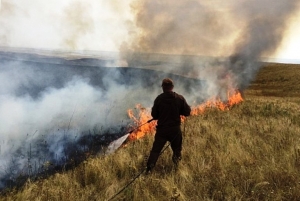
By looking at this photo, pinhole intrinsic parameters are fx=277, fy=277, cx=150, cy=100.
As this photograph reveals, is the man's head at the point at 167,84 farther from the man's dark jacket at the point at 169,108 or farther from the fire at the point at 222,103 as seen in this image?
the fire at the point at 222,103

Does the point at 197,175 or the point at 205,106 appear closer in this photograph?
the point at 197,175

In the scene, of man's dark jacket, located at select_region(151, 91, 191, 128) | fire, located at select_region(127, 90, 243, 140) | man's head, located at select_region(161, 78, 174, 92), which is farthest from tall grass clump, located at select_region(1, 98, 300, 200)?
fire, located at select_region(127, 90, 243, 140)

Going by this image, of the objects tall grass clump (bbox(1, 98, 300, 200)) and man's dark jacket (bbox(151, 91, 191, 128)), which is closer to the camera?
tall grass clump (bbox(1, 98, 300, 200))

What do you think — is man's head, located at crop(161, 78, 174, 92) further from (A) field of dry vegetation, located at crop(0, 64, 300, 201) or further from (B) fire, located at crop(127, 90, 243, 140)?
(B) fire, located at crop(127, 90, 243, 140)

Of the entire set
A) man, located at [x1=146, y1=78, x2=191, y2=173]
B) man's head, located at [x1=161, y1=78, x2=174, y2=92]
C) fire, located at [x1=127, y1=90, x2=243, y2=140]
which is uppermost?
man's head, located at [x1=161, y1=78, x2=174, y2=92]

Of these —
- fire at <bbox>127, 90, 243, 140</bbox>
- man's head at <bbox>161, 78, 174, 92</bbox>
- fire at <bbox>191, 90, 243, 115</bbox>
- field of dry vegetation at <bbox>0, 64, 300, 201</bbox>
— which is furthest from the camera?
fire at <bbox>191, 90, 243, 115</bbox>

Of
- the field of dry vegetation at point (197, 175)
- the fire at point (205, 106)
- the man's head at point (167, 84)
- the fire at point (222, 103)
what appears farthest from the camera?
the fire at point (222, 103)

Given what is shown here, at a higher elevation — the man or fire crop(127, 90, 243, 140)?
the man

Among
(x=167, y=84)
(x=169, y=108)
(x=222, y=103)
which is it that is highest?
(x=167, y=84)

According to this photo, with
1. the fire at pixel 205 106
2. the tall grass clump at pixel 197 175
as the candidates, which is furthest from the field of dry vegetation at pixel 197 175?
the fire at pixel 205 106

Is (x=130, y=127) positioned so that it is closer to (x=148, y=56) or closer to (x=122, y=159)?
(x=122, y=159)

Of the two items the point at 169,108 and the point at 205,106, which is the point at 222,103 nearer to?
the point at 205,106

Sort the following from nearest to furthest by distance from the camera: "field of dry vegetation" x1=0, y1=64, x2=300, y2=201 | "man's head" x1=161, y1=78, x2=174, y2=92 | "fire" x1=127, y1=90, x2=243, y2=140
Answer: "field of dry vegetation" x1=0, y1=64, x2=300, y2=201
"man's head" x1=161, y1=78, x2=174, y2=92
"fire" x1=127, y1=90, x2=243, y2=140

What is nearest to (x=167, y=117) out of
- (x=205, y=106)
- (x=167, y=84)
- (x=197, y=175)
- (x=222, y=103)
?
(x=167, y=84)
